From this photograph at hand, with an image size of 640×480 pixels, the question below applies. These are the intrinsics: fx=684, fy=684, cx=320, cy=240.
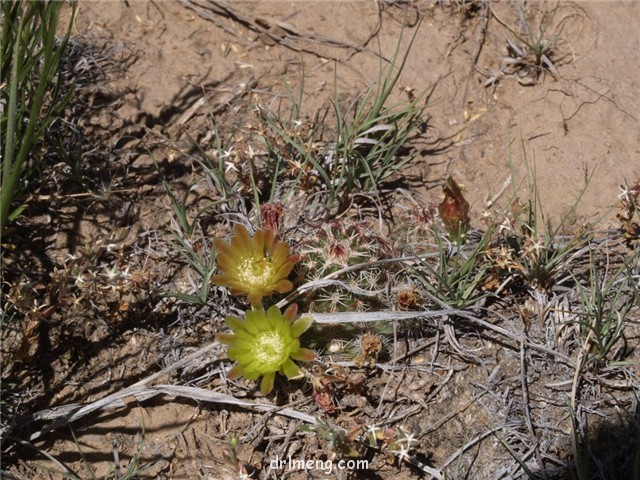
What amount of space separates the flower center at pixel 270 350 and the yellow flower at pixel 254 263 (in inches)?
5.5

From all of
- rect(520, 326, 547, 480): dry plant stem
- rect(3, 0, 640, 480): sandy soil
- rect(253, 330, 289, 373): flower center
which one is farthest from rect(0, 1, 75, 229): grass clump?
rect(520, 326, 547, 480): dry plant stem

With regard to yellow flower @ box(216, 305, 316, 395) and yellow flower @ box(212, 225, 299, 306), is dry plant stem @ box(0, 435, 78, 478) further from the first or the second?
yellow flower @ box(212, 225, 299, 306)

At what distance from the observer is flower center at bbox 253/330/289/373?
2.41 meters

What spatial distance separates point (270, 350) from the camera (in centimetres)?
246

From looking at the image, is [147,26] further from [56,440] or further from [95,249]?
[56,440]

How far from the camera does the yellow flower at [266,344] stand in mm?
2393

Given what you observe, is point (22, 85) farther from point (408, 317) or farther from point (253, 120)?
point (408, 317)

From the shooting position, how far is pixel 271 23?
331cm

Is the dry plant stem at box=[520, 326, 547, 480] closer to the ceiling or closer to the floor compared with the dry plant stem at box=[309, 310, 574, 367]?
closer to the floor

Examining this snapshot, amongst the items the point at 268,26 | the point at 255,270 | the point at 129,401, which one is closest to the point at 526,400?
the point at 255,270

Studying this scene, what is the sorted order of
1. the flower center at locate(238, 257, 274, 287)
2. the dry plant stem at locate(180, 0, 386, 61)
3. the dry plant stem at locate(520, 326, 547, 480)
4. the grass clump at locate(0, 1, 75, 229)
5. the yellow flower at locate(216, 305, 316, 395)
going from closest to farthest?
the grass clump at locate(0, 1, 75, 229) < the dry plant stem at locate(520, 326, 547, 480) < the yellow flower at locate(216, 305, 316, 395) < the flower center at locate(238, 257, 274, 287) < the dry plant stem at locate(180, 0, 386, 61)

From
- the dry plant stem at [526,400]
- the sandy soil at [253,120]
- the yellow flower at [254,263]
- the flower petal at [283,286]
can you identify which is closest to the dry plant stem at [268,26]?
→ the sandy soil at [253,120]

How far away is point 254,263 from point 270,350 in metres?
0.32

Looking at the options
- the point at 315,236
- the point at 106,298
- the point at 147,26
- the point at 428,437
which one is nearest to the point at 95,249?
the point at 106,298
